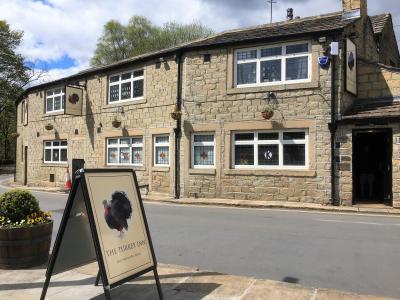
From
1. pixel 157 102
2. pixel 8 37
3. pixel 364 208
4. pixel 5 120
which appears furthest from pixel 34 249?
pixel 5 120

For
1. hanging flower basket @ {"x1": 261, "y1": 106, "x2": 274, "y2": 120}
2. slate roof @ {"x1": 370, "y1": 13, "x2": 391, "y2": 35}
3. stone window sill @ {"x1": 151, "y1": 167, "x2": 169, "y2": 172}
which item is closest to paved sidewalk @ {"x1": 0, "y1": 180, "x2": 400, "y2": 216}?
stone window sill @ {"x1": 151, "y1": 167, "x2": 169, "y2": 172}

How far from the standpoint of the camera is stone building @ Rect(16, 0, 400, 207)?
14539 mm

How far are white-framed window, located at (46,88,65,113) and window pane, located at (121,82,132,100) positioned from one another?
19.6ft

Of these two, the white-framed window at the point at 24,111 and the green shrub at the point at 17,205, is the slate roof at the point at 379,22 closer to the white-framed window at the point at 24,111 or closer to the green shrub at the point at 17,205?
the green shrub at the point at 17,205

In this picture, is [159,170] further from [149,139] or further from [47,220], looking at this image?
[47,220]

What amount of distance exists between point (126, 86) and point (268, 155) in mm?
8558

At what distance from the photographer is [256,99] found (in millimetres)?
15984

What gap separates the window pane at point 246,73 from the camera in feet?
53.7

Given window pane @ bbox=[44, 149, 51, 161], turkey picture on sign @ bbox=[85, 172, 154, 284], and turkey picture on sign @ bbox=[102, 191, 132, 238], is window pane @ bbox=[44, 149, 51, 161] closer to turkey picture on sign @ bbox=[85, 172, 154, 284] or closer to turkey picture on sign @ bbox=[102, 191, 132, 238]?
turkey picture on sign @ bbox=[85, 172, 154, 284]

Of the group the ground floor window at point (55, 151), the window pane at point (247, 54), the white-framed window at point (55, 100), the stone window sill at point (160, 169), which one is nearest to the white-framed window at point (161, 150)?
→ the stone window sill at point (160, 169)

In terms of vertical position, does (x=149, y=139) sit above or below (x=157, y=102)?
below

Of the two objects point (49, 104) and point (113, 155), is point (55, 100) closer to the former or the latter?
point (49, 104)

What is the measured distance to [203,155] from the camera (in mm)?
17297

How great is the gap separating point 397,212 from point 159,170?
9818 millimetres
